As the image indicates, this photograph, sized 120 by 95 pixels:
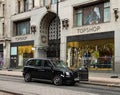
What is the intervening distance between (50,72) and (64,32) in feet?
66.1

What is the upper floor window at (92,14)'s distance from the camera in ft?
130

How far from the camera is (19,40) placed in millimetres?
55062

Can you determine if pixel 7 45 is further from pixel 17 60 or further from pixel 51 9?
pixel 51 9

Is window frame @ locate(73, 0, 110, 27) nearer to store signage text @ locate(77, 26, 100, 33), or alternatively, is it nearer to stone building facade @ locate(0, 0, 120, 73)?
stone building facade @ locate(0, 0, 120, 73)

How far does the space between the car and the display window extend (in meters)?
9.94

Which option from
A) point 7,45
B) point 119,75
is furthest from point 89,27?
point 7,45

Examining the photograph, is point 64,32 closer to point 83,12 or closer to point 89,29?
point 83,12

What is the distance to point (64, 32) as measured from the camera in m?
45.1

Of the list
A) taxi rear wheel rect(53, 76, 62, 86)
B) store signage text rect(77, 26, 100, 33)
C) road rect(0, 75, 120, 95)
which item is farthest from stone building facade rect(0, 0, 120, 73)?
road rect(0, 75, 120, 95)

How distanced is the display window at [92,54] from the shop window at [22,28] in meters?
11.7

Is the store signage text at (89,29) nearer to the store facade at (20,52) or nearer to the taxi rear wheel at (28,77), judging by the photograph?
the store facade at (20,52)

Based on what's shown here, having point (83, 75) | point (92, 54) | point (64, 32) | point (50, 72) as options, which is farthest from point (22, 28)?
point (50, 72)

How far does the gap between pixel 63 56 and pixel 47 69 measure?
19.2m

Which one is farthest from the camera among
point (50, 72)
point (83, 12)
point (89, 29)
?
point (83, 12)
